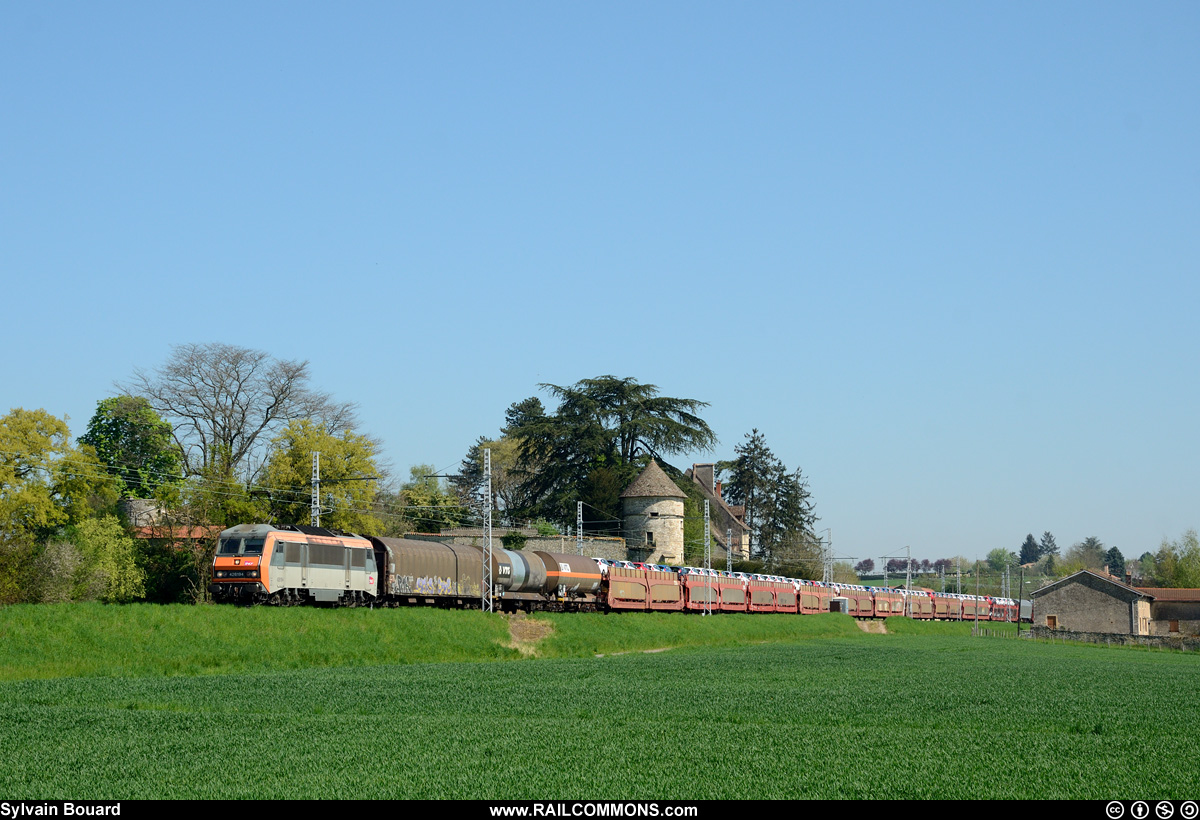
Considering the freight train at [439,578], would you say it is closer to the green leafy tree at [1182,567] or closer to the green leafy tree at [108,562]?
the green leafy tree at [108,562]

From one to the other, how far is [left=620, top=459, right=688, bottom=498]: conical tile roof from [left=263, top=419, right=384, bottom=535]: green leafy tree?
3267 centimetres

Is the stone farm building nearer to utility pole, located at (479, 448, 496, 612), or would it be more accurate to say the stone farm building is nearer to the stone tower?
the stone tower

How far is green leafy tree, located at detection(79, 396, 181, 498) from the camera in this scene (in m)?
70.4

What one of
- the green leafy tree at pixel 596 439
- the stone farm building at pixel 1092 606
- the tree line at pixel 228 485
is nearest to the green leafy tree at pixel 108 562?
the tree line at pixel 228 485

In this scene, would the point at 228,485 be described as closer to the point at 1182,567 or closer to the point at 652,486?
the point at 652,486

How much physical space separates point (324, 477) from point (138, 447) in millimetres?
16574

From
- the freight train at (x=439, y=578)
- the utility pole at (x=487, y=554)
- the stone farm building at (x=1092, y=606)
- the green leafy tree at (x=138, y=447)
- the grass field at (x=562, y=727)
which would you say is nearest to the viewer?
the grass field at (x=562, y=727)

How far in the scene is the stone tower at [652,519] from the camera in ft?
307

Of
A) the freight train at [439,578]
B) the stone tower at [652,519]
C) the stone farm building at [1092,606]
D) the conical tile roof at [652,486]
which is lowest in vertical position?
the stone farm building at [1092,606]

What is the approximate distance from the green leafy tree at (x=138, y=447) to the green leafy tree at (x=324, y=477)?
990cm

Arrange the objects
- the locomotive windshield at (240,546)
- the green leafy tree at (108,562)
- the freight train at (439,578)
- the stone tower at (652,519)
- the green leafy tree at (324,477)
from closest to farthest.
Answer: the locomotive windshield at (240,546)
the freight train at (439,578)
the green leafy tree at (108,562)
the green leafy tree at (324,477)
the stone tower at (652,519)

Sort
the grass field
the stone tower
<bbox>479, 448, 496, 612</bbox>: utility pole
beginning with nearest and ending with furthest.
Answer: the grass field
<bbox>479, 448, 496, 612</bbox>: utility pole
the stone tower

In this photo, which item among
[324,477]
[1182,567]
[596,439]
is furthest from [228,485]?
[1182,567]

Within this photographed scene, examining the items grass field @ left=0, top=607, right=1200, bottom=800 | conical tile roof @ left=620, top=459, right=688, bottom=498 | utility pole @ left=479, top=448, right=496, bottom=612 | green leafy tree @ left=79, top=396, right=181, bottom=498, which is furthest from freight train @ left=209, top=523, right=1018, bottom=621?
green leafy tree @ left=79, top=396, right=181, bottom=498
